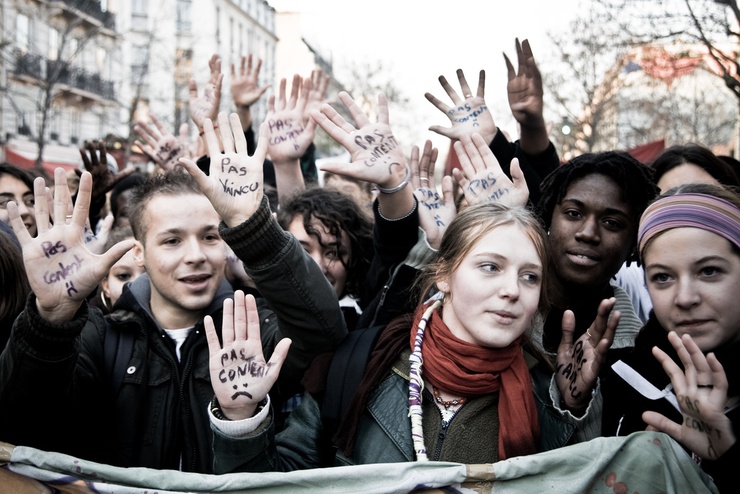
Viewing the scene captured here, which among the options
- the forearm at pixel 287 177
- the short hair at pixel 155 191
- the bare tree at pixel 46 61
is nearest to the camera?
the short hair at pixel 155 191

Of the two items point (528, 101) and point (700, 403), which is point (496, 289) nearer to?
point (700, 403)

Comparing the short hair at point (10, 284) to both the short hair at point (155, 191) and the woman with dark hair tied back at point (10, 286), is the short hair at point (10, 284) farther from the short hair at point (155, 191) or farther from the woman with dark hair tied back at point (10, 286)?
the short hair at point (155, 191)

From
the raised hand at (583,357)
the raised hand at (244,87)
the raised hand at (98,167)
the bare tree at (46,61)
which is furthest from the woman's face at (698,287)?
the bare tree at (46,61)

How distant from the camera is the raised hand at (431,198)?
339 centimetres

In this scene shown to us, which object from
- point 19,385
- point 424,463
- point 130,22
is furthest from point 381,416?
point 130,22

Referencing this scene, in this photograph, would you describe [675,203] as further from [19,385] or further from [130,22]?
[130,22]

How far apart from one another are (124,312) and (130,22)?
41.7m

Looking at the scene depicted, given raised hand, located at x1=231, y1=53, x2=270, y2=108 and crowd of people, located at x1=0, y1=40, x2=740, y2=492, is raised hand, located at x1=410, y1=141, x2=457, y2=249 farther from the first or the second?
raised hand, located at x1=231, y1=53, x2=270, y2=108

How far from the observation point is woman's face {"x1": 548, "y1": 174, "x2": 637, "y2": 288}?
10.6 feet

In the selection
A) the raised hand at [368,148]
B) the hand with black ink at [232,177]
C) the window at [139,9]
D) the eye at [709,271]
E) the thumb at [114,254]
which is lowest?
the eye at [709,271]

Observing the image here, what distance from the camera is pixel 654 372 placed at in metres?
2.38

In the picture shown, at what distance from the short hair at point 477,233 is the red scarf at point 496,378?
0.26 metres

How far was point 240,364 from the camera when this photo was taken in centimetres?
232

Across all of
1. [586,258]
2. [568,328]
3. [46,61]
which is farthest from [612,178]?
[46,61]
